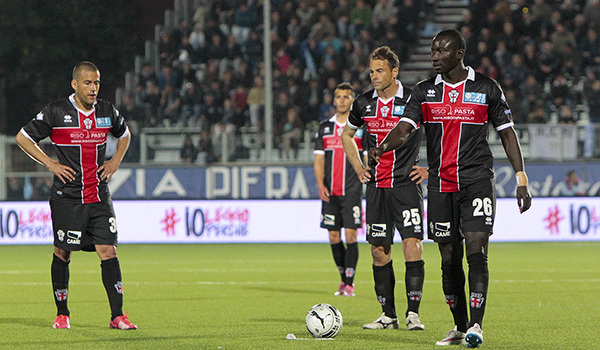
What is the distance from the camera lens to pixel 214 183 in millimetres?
20844

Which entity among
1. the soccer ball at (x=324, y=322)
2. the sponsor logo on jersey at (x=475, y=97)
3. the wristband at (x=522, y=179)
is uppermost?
the sponsor logo on jersey at (x=475, y=97)

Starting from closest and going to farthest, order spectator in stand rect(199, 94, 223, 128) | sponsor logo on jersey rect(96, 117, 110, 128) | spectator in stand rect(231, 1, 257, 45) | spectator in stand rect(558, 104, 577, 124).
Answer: sponsor logo on jersey rect(96, 117, 110, 128) → spectator in stand rect(558, 104, 577, 124) → spectator in stand rect(199, 94, 223, 128) → spectator in stand rect(231, 1, 257, 45)

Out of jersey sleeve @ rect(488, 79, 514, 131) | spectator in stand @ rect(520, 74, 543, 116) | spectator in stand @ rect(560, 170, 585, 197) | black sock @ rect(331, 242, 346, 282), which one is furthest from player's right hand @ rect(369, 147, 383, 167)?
spectator in stand @ rect(520, 74, 543, 116)

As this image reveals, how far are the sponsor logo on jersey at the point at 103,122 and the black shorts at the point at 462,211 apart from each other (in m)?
2.73

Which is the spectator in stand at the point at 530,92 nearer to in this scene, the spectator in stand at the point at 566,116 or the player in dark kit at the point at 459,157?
the spectator in stand at the point at 566,116

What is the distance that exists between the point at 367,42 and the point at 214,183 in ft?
20.8

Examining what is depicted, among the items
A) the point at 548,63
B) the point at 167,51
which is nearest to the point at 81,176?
the point at 548,63

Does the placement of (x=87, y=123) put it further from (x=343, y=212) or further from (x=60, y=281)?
(x=343, y=212)

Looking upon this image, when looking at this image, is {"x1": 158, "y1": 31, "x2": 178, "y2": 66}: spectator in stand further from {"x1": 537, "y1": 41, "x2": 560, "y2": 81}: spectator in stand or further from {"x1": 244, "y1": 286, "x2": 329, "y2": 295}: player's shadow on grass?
{"x1": 244, "y1": 286, "x2": 329, "y2": 295}: player's shadow on grass

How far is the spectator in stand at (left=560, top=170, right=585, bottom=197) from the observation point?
19520 mm

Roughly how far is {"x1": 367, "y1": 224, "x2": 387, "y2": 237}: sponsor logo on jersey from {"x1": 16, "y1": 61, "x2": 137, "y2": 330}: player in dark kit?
2.04 meters

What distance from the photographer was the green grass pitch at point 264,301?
7.52m

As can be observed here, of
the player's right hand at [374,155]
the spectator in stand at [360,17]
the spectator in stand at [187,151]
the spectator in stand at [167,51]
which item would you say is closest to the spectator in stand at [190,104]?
the spectator in stand at [167,51]

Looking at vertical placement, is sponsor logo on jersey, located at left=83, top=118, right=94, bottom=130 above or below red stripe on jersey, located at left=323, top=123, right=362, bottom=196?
above
